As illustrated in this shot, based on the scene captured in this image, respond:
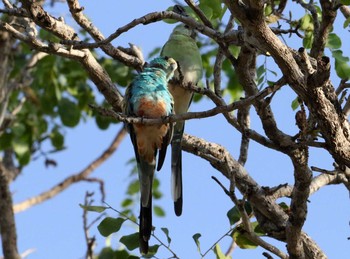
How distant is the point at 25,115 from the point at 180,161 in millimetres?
2339

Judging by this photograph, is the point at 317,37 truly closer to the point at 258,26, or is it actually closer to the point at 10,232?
the point at 258,26

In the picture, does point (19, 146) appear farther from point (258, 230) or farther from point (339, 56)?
point (339, 56)

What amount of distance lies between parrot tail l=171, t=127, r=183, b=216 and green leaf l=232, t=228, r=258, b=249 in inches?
30.9

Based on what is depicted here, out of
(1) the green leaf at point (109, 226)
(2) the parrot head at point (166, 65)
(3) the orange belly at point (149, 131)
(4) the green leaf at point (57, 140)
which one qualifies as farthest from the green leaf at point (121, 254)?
(4) the green leaf at point (57, 140)

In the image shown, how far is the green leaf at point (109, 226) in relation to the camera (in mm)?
3398

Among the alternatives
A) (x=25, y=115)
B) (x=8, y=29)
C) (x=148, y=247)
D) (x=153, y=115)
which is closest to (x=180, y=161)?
(x=153, y=115)

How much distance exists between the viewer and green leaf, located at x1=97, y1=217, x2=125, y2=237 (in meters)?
3.40

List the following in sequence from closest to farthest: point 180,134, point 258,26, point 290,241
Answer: point 258,26 → point 290,241 → point 180,134

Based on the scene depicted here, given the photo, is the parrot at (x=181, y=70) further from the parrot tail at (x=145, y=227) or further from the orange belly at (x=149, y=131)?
the parrot tail at (x=145, y=227)

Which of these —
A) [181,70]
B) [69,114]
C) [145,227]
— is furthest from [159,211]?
[145,227]

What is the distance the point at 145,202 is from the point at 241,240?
0.71 meters

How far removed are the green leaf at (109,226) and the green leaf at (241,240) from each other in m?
0.49

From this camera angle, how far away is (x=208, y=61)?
602 cm

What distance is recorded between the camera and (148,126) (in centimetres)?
395
